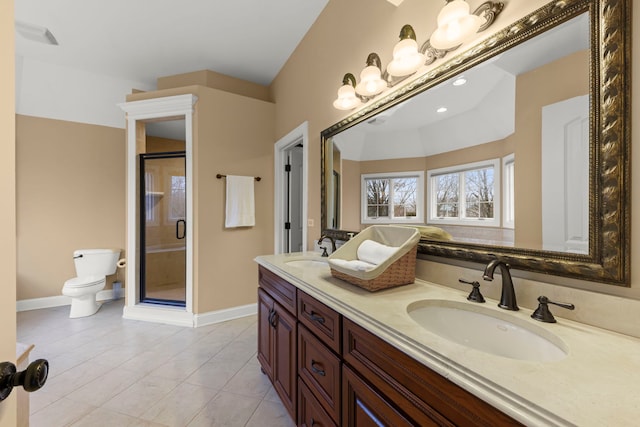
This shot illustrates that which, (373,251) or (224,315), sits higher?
(373,251)

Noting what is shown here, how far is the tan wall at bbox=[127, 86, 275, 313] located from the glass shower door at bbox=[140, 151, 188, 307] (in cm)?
34

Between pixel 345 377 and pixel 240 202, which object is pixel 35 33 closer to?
pixel 240 202

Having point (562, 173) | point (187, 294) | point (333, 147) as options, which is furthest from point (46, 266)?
point (562, 173)

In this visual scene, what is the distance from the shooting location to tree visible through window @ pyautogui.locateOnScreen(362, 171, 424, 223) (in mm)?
1410

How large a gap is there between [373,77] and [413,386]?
151cm

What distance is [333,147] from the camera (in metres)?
2.06

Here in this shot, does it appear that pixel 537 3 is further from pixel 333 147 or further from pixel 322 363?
pixel 322 363

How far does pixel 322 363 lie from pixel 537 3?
156 centimetres

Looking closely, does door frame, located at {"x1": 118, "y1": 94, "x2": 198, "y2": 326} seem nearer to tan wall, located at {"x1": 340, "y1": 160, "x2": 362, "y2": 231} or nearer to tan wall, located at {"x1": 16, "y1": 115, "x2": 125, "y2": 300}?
tan wall, located at {"x1": 16, "y1": 115, "x2": 125, "y2": 300}

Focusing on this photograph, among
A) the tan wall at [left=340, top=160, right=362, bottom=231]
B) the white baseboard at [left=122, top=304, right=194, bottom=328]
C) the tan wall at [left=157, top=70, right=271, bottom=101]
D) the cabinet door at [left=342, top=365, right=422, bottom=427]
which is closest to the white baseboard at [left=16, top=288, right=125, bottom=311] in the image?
the white baseboard at [left=122, top=304, right=194, bottom=328]

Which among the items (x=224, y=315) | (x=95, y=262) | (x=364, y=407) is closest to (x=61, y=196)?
(x=95, y=262)

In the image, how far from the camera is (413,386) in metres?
0.68

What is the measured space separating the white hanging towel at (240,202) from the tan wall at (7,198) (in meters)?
2.51

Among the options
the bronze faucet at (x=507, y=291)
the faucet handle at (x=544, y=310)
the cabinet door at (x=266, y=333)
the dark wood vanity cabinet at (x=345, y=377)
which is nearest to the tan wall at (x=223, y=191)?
the cabinet door at (x=266, y=333)
